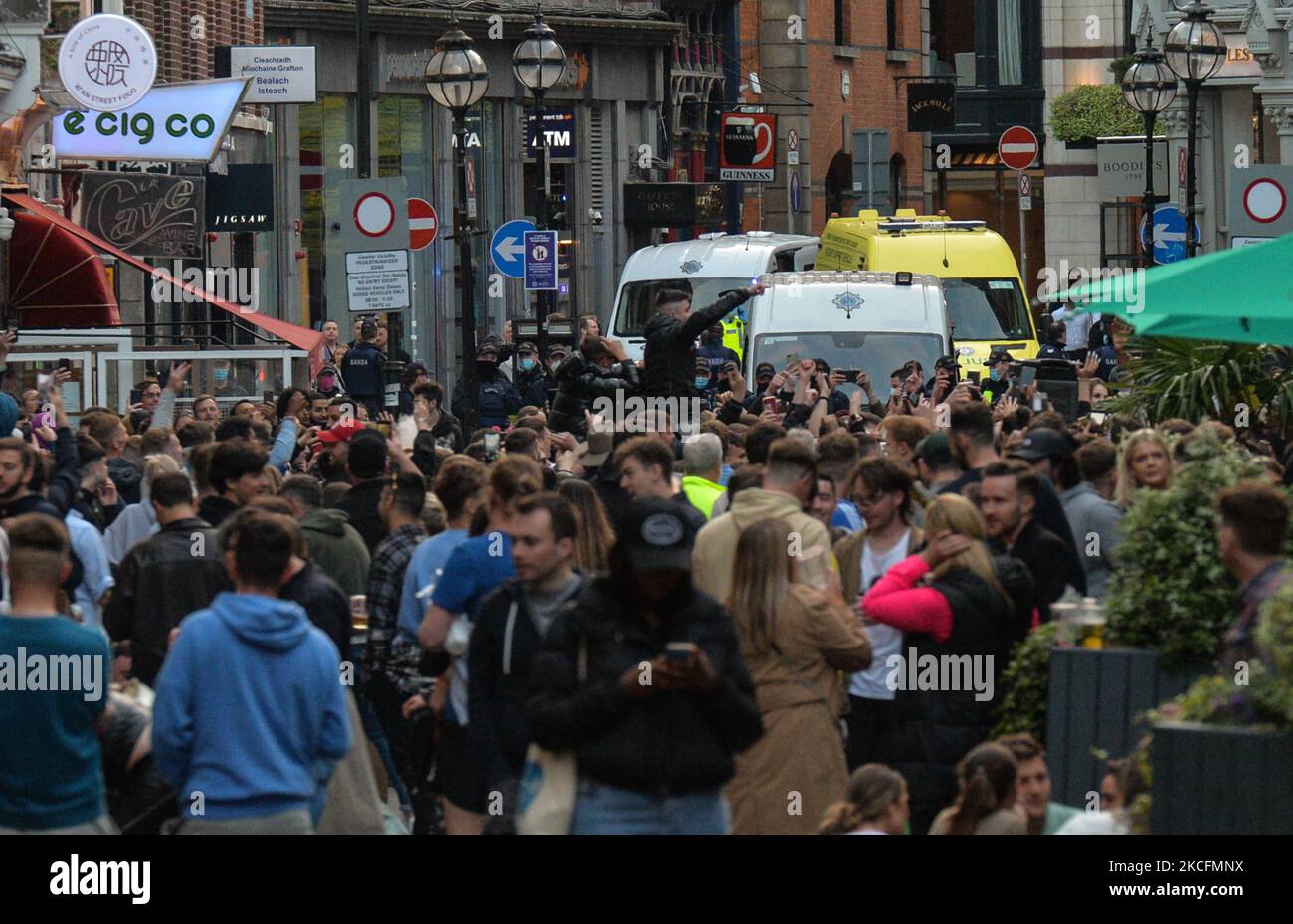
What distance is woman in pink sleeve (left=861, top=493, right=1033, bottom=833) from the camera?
31.6 feet

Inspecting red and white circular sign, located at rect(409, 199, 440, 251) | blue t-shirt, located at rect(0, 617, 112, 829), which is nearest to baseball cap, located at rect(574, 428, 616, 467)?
blue t-shirt, located at rect(0, 617, 112, 829)

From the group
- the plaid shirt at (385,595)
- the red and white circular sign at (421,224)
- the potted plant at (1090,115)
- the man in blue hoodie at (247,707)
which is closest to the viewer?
the man in blue hoodie at (247,707)

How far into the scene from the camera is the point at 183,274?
3294 cm

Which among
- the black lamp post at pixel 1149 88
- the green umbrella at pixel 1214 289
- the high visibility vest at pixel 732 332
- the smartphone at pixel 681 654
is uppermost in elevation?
the black lamp post at pixel 1149 88

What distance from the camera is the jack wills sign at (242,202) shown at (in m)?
32.5

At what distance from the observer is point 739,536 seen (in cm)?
966

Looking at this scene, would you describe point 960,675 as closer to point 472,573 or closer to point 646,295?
point 472,573

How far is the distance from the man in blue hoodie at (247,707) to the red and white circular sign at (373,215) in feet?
53.5

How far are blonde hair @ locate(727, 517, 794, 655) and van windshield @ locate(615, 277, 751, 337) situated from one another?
26.2 meters

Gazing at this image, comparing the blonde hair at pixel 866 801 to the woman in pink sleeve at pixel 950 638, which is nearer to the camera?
the blonde hair at pixel 866 801

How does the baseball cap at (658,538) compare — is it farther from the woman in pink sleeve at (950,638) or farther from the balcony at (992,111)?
the balcony at (992,111)

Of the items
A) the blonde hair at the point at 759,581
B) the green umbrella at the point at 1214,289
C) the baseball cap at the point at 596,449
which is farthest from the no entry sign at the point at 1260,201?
the blonde hair at the point at 759,581

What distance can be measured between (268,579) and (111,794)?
128cm

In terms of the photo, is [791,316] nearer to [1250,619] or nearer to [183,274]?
[183,274]
